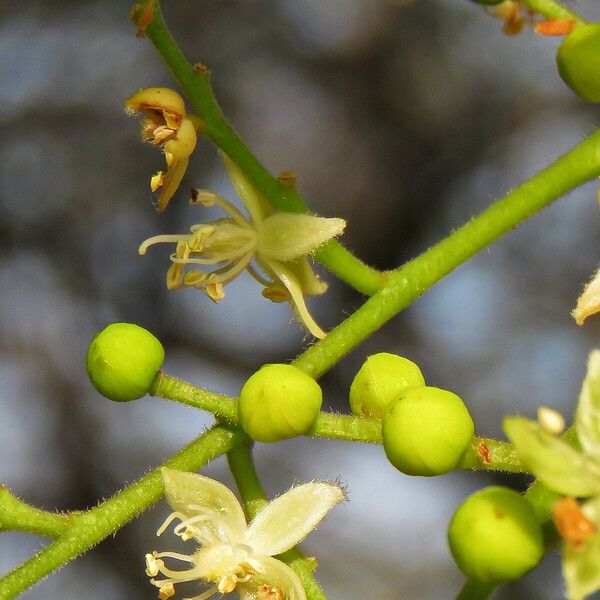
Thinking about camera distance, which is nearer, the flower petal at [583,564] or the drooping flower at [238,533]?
the flower petal at [583,564]

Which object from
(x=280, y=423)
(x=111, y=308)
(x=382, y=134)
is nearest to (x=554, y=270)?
(x=382, y=134)

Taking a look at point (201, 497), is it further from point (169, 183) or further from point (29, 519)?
point (169, 183)

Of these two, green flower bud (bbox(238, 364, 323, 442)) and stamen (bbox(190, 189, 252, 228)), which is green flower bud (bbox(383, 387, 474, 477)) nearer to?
green flower bud (bbox(238, 364, 323, 442))

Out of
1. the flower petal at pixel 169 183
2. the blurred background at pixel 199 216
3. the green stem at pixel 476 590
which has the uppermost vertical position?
the flower petal at pixel 169 183

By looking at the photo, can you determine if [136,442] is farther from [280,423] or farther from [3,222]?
[280,423]

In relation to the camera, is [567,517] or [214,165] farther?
[214,165]

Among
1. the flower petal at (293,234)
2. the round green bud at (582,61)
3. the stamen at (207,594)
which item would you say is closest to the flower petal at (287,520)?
the stamen at (207,594)

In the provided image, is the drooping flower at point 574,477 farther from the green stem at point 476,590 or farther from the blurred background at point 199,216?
the blurred background at point 199,216
